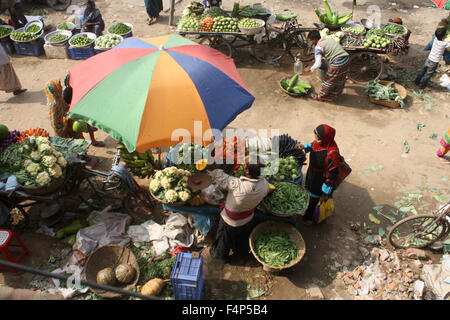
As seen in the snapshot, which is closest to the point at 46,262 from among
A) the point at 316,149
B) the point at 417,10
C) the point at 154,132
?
the point at 154,132

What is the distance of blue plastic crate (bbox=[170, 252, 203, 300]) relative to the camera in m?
3.67

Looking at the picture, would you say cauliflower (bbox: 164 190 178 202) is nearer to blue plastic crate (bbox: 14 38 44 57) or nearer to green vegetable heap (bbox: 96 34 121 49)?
green vegetable heap (bbox: 96 34 121 49)

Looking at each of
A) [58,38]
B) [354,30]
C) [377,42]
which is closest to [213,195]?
[377,42]

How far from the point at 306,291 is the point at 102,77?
378cm

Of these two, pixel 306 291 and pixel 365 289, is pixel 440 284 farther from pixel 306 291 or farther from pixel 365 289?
pixel 306 291

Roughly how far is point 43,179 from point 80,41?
19.2 ft

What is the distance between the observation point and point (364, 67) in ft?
26.6

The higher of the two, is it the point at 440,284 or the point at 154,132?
the point at 154,132

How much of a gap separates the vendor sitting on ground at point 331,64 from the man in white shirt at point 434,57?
2.17 m

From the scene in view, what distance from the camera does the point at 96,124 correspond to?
3463 mm

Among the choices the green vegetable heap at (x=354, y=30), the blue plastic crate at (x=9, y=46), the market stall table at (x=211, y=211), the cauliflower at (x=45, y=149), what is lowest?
the blue plastic crate at (x=9, y=46)

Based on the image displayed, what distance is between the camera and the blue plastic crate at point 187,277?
3674 mm

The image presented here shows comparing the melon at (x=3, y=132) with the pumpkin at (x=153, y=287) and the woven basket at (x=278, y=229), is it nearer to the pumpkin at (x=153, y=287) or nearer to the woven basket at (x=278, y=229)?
the pumpkin at (x=153, y=287)

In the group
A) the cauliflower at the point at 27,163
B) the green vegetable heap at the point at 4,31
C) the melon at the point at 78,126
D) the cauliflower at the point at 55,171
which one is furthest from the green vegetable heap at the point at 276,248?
the green vegetable heap at the point at 4,31
